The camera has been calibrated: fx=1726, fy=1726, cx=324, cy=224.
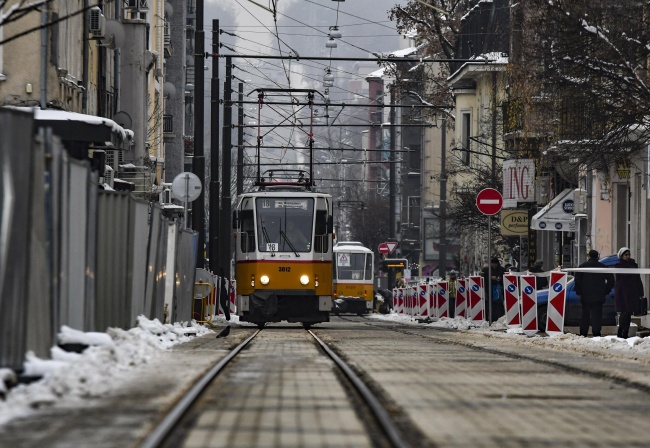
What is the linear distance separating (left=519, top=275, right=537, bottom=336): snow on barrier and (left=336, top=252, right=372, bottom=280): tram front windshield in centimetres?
4123

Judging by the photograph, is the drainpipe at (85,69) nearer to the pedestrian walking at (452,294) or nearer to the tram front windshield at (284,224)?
the tram front windshield at (284,224)

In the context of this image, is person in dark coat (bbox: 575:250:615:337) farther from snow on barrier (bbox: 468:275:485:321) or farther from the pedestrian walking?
the pedestrian walking

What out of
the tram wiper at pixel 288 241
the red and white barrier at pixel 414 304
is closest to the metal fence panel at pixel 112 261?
the tram wiper at pixel 288 241

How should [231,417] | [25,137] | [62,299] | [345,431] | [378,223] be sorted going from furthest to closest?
1. [378,223]
2. [62,299]
3. [25,137]
4. [231,417]
5. [345,431]

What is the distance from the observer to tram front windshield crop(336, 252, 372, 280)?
232 ft

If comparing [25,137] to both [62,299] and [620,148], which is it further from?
[620,148]

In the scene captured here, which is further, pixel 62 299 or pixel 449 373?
pixel 449 373

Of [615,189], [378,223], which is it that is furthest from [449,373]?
[378,223]

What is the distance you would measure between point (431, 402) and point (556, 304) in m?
16.4

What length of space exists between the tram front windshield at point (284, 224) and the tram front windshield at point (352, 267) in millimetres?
35119

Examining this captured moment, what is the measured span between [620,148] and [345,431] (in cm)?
1882

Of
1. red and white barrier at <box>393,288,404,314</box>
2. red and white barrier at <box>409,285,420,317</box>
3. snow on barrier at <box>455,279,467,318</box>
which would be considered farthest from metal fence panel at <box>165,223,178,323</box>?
red and white barrier at <box>393,288,404,314</box>

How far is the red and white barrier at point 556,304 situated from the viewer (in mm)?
A: 27922

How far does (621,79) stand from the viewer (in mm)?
25625
